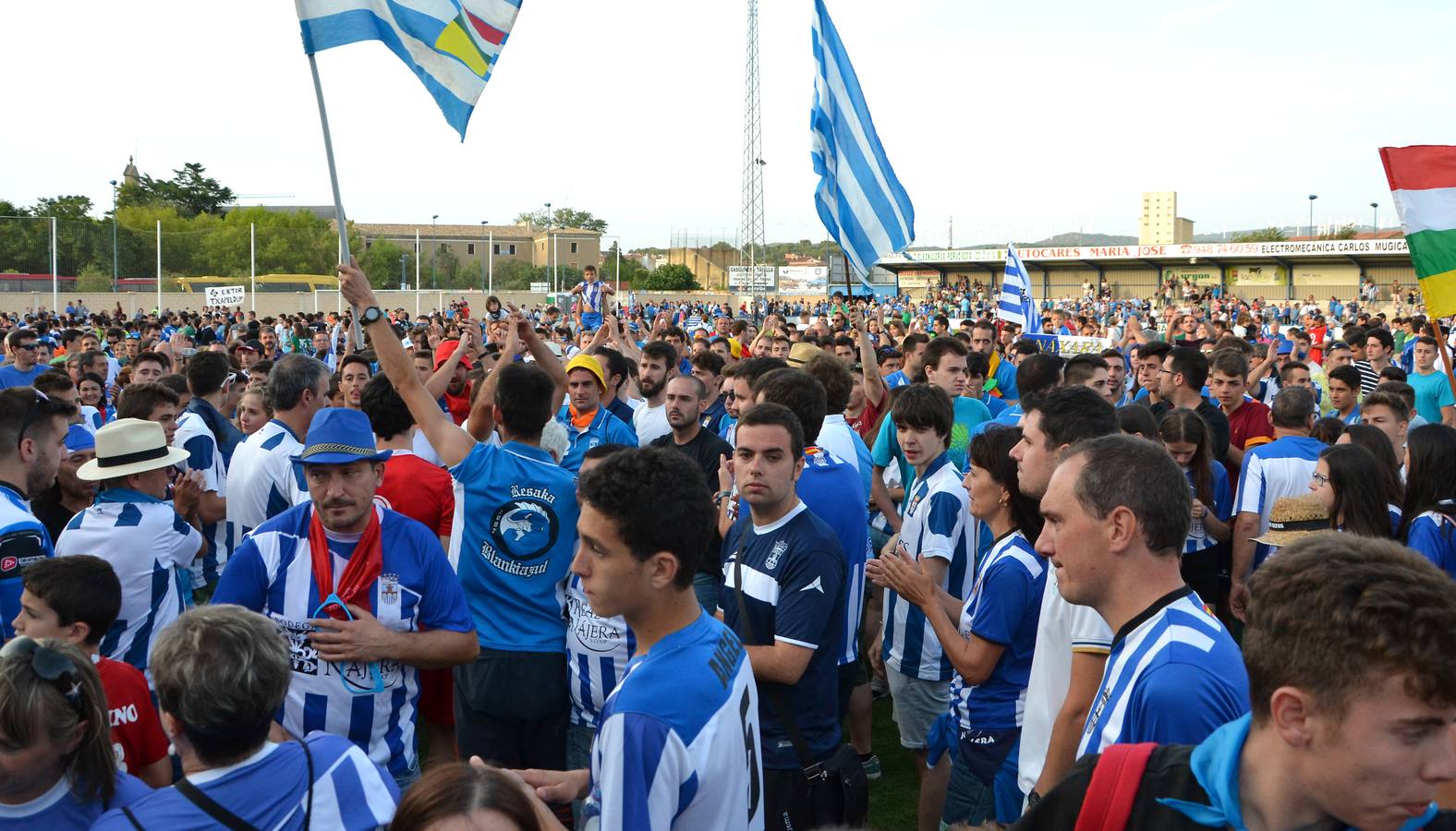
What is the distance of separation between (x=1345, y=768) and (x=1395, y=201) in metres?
4.95

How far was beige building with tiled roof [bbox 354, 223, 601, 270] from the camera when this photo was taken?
289 ft

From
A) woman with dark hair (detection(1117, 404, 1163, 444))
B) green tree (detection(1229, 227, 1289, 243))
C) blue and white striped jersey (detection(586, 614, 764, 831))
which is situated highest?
green tree (detection(1229, 227, 1289, 243))

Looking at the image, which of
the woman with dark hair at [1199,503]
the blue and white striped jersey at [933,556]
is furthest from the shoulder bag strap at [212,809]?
the woman with dark hair at [1199,503]

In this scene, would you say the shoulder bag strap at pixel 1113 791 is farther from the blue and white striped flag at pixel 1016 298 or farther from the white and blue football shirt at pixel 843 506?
the blue and white striped flag at pixel 1016 298

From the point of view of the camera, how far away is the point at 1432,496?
14.8 ft

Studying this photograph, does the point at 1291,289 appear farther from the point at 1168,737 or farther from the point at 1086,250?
the point at 1168,737

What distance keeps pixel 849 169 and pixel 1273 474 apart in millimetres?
6994

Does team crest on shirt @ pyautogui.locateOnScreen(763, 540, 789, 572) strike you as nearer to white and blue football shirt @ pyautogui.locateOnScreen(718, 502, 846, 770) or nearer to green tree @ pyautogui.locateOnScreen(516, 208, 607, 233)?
white and blue football shirt @ pyautogui.locateOnScreen(718, 502, 846, 770)

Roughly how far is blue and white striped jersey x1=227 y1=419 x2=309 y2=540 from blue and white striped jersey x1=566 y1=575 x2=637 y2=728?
2.04 metres

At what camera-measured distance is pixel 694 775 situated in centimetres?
232

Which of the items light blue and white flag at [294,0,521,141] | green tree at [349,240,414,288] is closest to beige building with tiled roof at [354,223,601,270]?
green tree at [349,240,414,288]

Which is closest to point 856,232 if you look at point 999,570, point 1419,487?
point 1419,487

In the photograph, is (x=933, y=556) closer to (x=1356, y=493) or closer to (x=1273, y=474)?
(x=1356, y=493)

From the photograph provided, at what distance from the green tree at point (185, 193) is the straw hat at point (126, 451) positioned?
87163 millimetres
